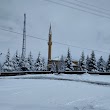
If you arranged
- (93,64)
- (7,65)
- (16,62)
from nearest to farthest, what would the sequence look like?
(7,65), (93,64), (16,62)

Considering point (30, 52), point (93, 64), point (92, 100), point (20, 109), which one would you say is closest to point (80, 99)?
point (92, 100)

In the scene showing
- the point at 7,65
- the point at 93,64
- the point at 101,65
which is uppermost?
the point at 93,64

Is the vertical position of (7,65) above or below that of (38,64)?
below

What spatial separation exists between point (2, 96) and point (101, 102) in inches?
230

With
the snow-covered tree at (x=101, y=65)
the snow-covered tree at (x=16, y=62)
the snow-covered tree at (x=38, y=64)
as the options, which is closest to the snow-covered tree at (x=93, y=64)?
the snow-covered tree at (x=101, y=65)

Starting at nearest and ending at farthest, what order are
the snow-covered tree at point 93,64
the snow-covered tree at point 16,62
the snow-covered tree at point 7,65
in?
the snow-covered tree at point 7,65
the snow-covered tree at point 93,64
the snow-covered tree at point 16,62

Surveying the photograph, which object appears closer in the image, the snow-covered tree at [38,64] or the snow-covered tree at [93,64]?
the snow-covered tree at [93,64]

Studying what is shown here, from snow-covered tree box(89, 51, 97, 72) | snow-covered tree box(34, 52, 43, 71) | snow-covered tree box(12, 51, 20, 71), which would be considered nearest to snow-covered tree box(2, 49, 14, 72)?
snow-covered tree box(12, 51, 20, 71)

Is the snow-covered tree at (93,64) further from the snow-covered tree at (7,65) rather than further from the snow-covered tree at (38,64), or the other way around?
the snow-covered tree at (7,65)

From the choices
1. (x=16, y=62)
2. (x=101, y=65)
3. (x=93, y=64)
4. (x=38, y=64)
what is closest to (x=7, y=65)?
(x=16, y=62)

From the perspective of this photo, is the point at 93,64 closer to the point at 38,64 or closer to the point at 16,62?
the point at 38,64

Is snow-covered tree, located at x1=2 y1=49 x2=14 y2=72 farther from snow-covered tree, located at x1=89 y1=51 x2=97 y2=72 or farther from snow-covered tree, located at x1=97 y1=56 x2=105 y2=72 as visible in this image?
snow-covered tree, located at x1=97 y1=56 x2=105 y2=72

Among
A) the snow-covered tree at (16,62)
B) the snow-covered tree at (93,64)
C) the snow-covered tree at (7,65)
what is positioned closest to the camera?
the snow-covered tree at (7,65)

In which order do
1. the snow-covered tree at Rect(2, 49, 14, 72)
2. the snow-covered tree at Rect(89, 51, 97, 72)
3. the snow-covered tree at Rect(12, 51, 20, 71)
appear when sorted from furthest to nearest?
the snow-covered tree at Rect(12, 51, 20, 71)
the snow-covered tree at Rect(89, 51, 97, 72)
the snow-covered tree at Rect(2, 49, 14, 72)
